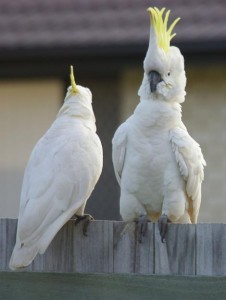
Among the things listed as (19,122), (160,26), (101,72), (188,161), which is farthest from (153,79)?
(19,122)

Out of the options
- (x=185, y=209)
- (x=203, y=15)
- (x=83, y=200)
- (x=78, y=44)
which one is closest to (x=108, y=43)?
(x=78, y=44)

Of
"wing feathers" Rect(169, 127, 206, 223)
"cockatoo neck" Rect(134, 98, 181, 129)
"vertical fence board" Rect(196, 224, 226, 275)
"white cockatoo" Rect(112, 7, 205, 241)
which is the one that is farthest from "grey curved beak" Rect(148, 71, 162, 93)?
"vertical fence board" Rect(196, 224, 226, 275)

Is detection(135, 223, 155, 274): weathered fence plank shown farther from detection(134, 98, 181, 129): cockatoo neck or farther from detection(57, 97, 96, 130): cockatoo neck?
detection(134, 98, 181, 129): cockatoo neck

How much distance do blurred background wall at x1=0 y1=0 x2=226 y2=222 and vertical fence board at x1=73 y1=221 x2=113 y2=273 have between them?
608cm

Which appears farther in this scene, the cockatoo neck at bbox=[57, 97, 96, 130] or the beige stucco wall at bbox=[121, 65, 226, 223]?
the beige stucco wall at bbox=[121, 65, 226, 223]

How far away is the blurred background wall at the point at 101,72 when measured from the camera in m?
9.73

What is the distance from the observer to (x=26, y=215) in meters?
3.79

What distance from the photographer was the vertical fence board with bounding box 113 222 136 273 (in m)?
3.43

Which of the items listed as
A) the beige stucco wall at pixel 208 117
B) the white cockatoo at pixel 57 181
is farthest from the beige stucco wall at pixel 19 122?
the white cockatoo at pixel 57 181

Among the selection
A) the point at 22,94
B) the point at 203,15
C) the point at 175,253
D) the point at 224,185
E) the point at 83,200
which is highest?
the point at 203,15

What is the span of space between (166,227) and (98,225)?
253 millimetres

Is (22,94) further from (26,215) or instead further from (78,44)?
(26,215)

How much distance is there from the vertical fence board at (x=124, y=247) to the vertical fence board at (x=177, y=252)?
9cm

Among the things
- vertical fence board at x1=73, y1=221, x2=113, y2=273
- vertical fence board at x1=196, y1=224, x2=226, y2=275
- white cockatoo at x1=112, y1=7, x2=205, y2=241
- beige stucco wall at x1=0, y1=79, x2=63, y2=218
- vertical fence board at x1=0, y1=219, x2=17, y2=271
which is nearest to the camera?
vertical fence board at x1=196, y1=224, x2=226, y2=275
